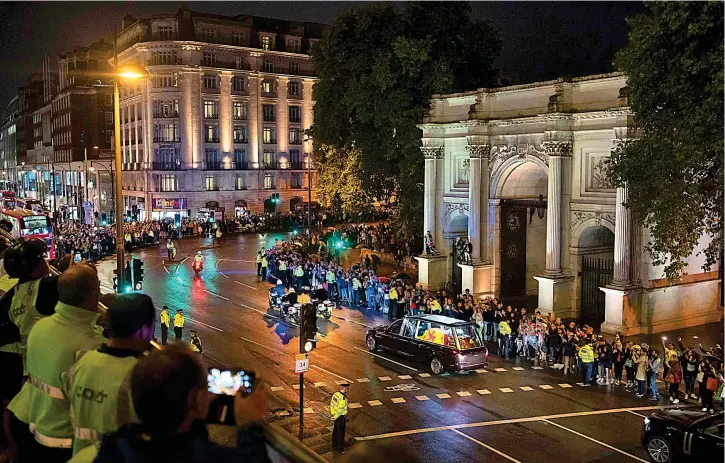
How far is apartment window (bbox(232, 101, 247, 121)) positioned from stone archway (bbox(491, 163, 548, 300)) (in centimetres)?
5157

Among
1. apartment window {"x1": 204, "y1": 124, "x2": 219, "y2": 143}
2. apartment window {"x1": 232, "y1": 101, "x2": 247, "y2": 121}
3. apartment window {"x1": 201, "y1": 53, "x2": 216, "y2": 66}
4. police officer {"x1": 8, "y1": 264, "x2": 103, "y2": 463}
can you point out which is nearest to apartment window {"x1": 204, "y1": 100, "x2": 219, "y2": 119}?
apartment window {"x1": 204, "y1": 124, "x2": 219, "y2": 143}

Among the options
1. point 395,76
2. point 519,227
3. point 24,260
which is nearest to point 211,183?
point 395,76

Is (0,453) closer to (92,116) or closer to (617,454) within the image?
(617,454)

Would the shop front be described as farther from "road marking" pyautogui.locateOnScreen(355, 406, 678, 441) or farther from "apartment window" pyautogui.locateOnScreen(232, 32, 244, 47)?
"road marking" pyautogui.locateOnScreen(355, 406, 678, 441)

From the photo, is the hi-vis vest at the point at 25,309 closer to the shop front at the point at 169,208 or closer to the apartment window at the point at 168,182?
the shop front at the point at 169,208

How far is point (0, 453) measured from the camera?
6977mm

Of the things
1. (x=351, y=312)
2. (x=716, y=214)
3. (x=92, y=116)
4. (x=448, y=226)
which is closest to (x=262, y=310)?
(x=351, y=312)

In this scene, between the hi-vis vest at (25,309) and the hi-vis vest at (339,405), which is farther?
the hi-vis vest at (339,405)

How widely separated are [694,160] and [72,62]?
10004 centimetres

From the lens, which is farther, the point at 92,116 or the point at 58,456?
the point at 92,116

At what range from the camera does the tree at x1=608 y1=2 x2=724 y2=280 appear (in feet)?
61.8

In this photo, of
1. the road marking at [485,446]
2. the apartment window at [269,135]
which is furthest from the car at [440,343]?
the apartment window at [269,135]

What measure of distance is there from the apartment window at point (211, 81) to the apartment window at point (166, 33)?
5.42 metres

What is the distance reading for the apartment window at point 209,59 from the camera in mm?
77812
